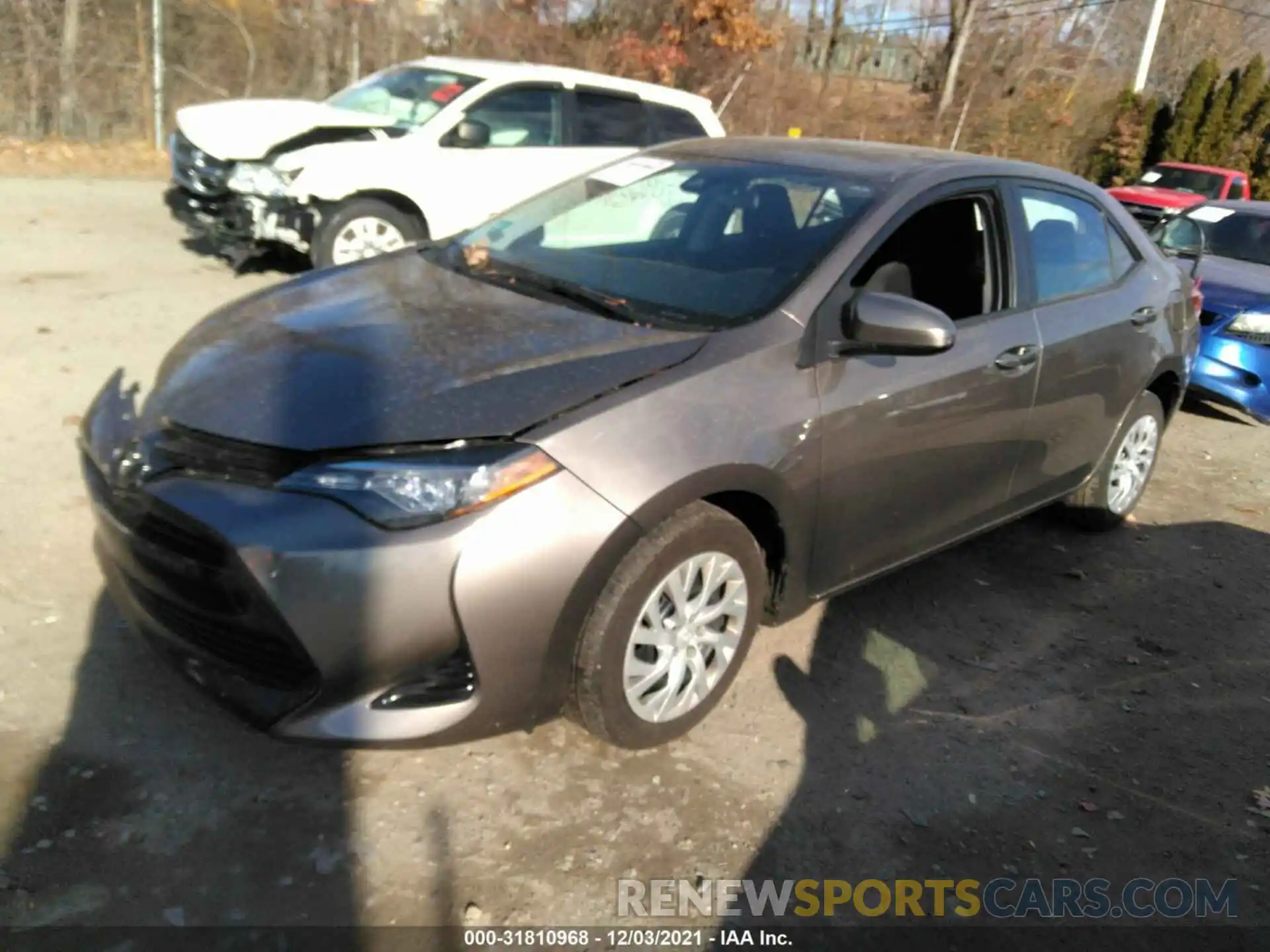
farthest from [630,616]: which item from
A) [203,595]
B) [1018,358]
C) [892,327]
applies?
[1018,358]

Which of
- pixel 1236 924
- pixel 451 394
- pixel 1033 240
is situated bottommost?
pixel 1236 924

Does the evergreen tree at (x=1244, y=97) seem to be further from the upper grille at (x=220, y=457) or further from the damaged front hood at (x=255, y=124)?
the upper grille at (x=220, y=457)

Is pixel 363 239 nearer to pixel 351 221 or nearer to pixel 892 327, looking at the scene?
pixel 351 221

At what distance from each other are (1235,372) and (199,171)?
7489 mm

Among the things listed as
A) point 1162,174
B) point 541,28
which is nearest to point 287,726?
point 541,28

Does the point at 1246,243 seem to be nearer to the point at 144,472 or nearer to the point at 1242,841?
the point at 1242,841

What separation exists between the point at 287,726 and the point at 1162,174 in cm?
1859

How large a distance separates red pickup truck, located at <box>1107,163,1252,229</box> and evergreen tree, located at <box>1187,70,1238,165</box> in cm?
722

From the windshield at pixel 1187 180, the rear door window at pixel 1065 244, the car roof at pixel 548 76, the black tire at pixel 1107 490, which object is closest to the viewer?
the rear door window at pixel 1065 244

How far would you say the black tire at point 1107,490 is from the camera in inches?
192

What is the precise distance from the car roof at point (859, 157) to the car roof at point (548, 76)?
4.36 meters

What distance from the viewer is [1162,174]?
17609 millimetres

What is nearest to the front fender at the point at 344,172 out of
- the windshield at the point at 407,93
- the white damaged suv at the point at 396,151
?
the white damaged suv at the point at 396,151

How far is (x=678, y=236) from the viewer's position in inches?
153
